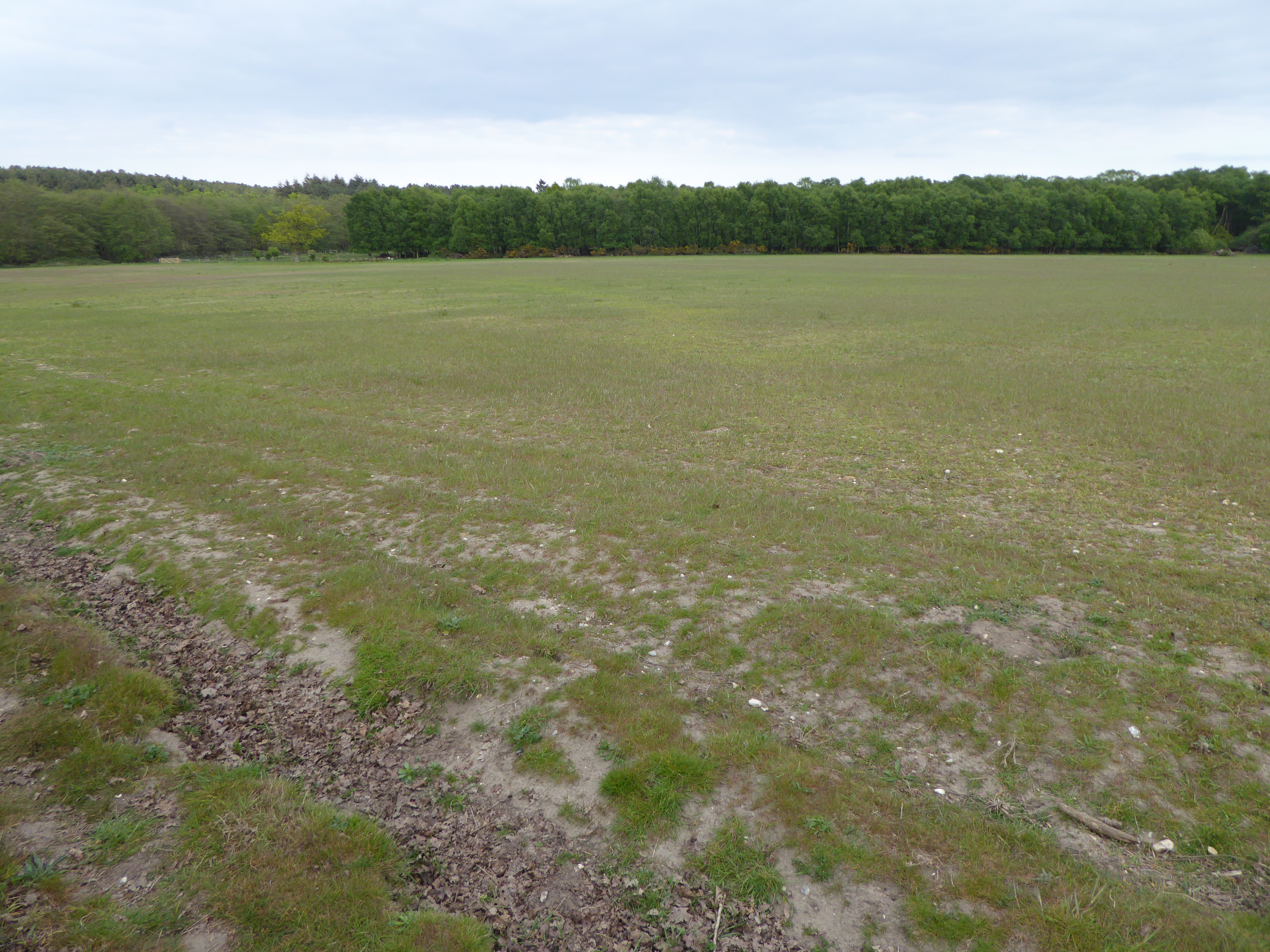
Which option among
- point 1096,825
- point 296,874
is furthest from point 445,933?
point 1096,825

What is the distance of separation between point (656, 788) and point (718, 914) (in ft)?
3.13

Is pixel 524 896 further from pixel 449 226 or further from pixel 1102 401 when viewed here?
pixel 449 226

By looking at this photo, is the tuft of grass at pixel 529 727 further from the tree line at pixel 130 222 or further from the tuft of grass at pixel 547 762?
the tree line at pixel 130 222

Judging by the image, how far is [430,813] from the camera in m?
5.00

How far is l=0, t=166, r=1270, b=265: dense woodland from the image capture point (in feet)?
366

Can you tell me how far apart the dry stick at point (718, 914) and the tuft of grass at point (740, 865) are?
0.03 metres

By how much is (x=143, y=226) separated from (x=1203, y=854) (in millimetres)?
133673

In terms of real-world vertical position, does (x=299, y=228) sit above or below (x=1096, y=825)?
above

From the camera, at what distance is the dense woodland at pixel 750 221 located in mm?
111438

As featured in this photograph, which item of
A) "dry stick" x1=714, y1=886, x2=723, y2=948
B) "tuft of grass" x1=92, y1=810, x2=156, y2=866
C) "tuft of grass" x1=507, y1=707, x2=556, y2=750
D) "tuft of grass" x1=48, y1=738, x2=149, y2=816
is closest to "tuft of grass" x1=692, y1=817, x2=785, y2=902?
"dry stick" x1=714, y1=886, x2=723, y2=948

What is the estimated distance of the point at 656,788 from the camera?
5.00 meters

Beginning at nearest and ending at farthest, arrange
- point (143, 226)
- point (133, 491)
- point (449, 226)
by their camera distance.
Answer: point (133, 491) → point (143, 226) → point (449, 226)

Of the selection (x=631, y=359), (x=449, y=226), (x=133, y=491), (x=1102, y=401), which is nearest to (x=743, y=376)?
(x=631, y=359)

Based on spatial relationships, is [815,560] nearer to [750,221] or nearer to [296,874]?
[296,874]
